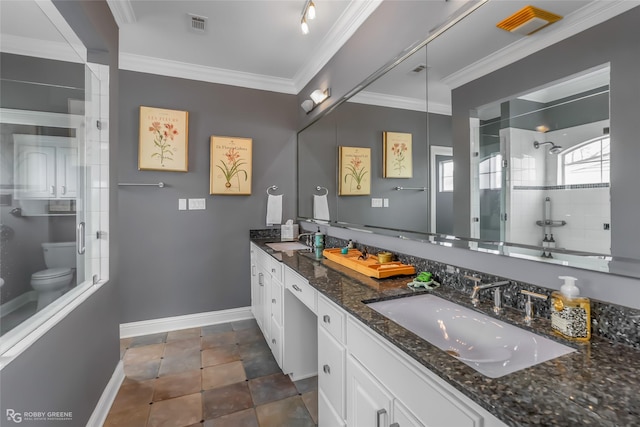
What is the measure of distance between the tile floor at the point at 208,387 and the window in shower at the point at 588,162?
1.72 meters

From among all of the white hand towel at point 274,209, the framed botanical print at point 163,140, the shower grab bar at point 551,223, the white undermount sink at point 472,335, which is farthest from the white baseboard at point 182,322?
the shower grab bar at point 551,223

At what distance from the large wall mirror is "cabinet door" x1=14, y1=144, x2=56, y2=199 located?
2.02 m

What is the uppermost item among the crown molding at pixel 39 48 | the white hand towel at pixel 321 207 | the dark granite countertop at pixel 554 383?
the crown molding at pixel 39 48

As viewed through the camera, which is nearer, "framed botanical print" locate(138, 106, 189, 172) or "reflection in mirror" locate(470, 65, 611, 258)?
"reflection in mirror" locate(470, 65, 611, 258)

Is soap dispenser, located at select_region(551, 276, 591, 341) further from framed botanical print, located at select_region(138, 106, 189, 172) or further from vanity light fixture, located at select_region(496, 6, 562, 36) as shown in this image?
framed botanical print, located at select_region(138, 106, 189, 172)

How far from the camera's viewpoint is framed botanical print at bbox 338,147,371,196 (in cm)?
215

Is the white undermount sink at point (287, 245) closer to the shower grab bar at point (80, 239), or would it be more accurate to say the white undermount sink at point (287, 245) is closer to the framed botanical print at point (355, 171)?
the framed botanical print at point (355, 171)

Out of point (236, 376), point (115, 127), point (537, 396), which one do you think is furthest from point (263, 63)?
point (537, 396)

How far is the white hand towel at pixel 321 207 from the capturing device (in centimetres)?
274

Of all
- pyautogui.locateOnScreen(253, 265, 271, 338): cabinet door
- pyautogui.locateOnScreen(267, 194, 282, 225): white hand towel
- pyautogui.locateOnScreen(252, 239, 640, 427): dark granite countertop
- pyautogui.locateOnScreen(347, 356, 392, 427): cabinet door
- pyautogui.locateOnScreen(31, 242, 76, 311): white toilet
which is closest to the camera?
pyautogui.locateOnScreen(252, 239, 640, 427): dark granite countertop

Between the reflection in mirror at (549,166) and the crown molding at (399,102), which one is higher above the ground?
the crown molding at (399,102)

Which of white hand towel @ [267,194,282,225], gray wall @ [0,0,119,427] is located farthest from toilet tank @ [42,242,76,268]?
white hand towel @ [267,194,282,225]

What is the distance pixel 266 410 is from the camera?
180 centimetres

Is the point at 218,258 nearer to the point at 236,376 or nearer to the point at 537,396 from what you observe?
the point at 236,376
